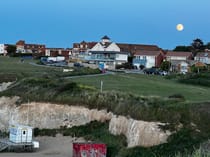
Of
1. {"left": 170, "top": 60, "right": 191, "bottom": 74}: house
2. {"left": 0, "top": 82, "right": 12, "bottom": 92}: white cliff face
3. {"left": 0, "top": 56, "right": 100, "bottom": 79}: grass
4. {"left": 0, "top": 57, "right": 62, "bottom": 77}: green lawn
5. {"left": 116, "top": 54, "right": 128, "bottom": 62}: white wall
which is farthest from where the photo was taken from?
{"left": 116, "top": 54, "right": 128, "bottom": 62}: white wall

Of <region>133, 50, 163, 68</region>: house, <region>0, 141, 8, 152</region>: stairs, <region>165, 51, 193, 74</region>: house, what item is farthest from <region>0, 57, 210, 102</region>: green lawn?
<region>133, 50, 163, 68</region>: house

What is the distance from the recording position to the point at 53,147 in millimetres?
42125

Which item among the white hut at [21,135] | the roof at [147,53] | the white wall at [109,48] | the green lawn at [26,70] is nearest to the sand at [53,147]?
the white hut at [21,135]

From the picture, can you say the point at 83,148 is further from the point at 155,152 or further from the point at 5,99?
the point at 5,99

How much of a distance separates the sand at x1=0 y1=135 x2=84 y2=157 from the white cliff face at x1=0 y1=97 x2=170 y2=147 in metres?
2.79

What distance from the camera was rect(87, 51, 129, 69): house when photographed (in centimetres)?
14224

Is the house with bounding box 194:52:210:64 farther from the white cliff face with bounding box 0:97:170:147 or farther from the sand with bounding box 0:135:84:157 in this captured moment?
the sand with bounding box 0:135:84:157

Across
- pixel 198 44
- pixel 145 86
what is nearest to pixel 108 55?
pixel 198 44

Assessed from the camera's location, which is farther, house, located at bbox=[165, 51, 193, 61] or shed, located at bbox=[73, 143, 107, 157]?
house, located at bbox=[165, 51, 193, 61]

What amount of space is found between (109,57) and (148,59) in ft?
37.8

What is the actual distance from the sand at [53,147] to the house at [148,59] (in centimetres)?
9531

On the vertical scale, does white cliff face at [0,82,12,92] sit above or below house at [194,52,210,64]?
below

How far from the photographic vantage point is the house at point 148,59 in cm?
14088

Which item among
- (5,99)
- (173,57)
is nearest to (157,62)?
Answer: (173,57)
